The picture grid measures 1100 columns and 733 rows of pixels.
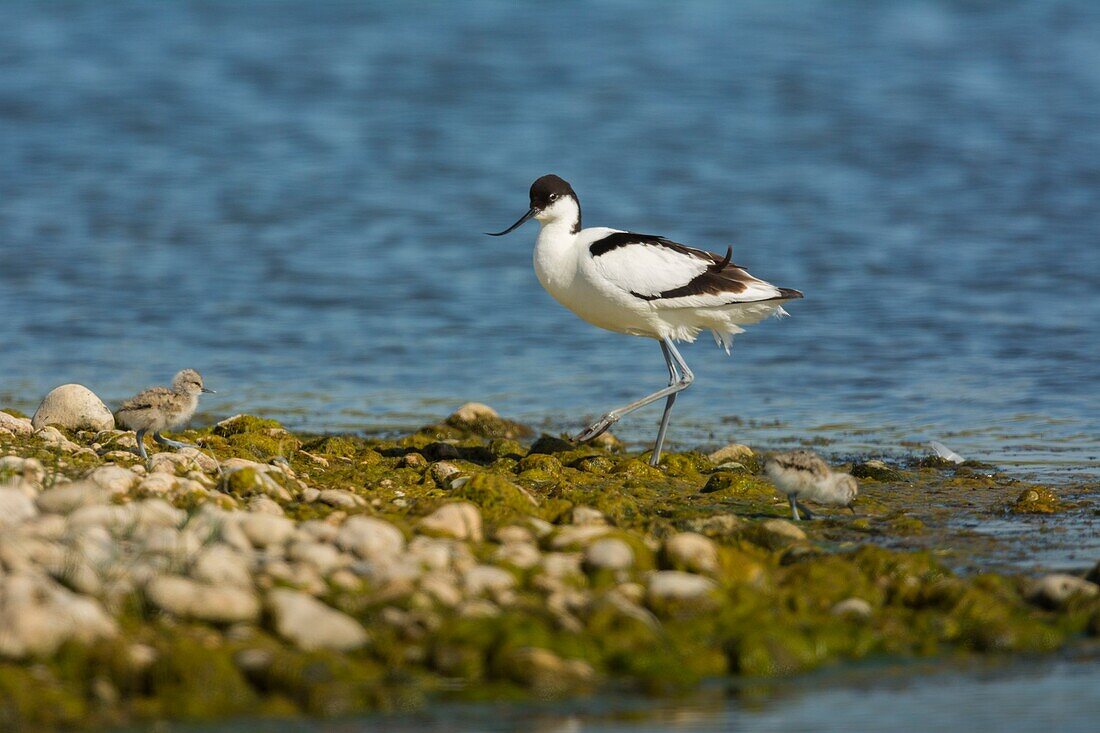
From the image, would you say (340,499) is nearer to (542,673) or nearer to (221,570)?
(221,570)

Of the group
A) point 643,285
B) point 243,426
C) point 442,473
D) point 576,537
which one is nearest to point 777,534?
point 576,537

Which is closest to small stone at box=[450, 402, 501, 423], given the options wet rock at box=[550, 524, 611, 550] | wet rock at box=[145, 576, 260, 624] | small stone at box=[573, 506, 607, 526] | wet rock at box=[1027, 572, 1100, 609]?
small stone at box=[573, 506, 607, 526]

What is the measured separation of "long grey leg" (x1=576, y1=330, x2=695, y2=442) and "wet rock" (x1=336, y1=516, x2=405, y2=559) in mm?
3557

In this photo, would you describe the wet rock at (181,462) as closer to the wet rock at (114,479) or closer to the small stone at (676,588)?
the wet rock at (114,479)

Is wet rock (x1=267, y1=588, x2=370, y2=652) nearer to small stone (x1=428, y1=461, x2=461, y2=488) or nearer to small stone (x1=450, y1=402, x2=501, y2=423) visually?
small stone (x1=428, y1=461, x2=461, y2=488)

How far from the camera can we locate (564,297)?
9625 mm

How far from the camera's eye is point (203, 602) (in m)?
4.86

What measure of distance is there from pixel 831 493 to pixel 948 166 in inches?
477

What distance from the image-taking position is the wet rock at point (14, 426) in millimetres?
8180

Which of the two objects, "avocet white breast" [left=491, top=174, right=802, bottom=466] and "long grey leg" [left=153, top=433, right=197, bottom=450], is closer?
"long grey leg" [left=153, top=433, right=197, bottom=450]

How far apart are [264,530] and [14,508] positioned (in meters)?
1.00

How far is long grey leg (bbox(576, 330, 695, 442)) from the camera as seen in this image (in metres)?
9.16

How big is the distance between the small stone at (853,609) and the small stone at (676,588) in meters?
0.48

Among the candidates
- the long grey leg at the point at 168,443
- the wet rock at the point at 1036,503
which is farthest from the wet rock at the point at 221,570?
the wet rock at the point at 1036,503
